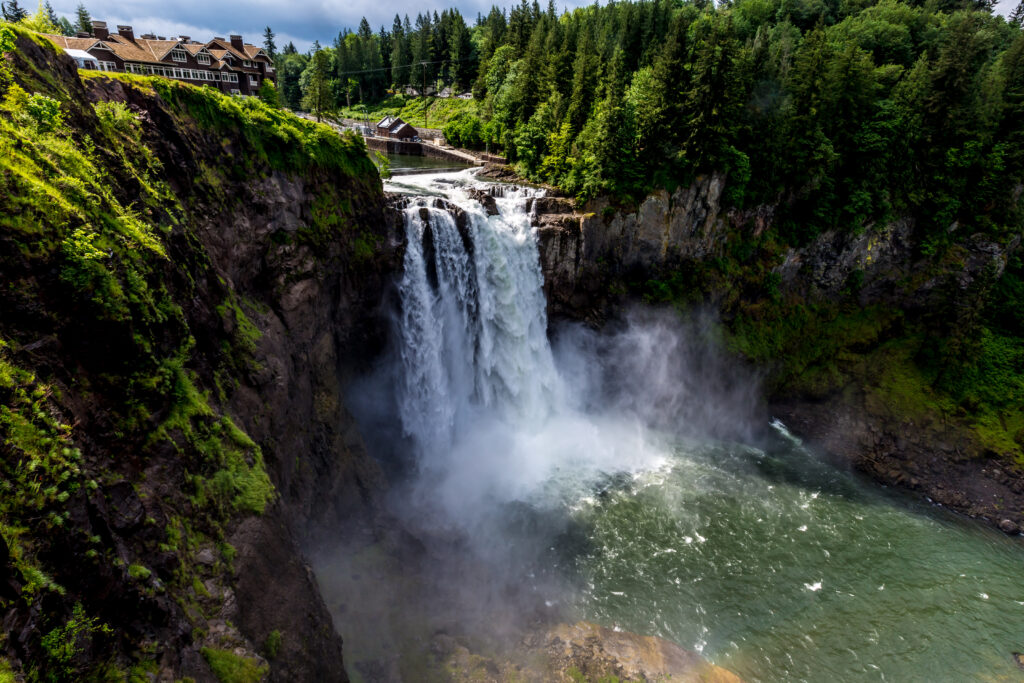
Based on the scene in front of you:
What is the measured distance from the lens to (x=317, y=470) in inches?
724

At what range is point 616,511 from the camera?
76.4ft

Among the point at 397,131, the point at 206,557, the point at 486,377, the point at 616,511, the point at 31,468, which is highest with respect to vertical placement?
the point at 397,131

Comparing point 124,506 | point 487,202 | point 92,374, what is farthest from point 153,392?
point 487,202

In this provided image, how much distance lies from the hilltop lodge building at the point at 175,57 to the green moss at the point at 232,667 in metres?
30.3

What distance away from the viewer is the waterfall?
24.9m

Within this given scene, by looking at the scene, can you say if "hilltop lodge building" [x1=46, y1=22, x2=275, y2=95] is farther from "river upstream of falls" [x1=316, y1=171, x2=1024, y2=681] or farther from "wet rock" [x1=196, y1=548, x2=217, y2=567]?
"wet rock" [x1=196, y1=548, x2=217, y2=567]

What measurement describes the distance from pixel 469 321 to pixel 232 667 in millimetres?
19398

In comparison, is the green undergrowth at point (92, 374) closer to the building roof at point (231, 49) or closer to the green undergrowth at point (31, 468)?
the green undergrowth at point (31, 468)

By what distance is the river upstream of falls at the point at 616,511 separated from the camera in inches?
712

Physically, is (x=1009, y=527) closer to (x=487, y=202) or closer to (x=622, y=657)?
(x=622, y=657)

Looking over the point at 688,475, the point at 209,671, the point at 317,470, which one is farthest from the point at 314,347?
the point at 688,475

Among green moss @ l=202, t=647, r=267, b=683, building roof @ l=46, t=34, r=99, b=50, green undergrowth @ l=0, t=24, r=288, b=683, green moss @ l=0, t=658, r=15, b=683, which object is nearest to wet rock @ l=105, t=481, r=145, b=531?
green undergrowth @ l=0, t=24, r=288, b=683

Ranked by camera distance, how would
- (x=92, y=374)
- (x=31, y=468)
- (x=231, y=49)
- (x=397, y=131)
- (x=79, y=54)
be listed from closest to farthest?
1. (x=31, y=468)
2. (x=92, y=374)
3. (x=79, y=54)
4. (x=231, y=49)
5. (x=397, y=131)

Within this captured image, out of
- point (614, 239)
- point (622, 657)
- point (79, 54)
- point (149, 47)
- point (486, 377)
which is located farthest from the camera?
point (149, 47)
